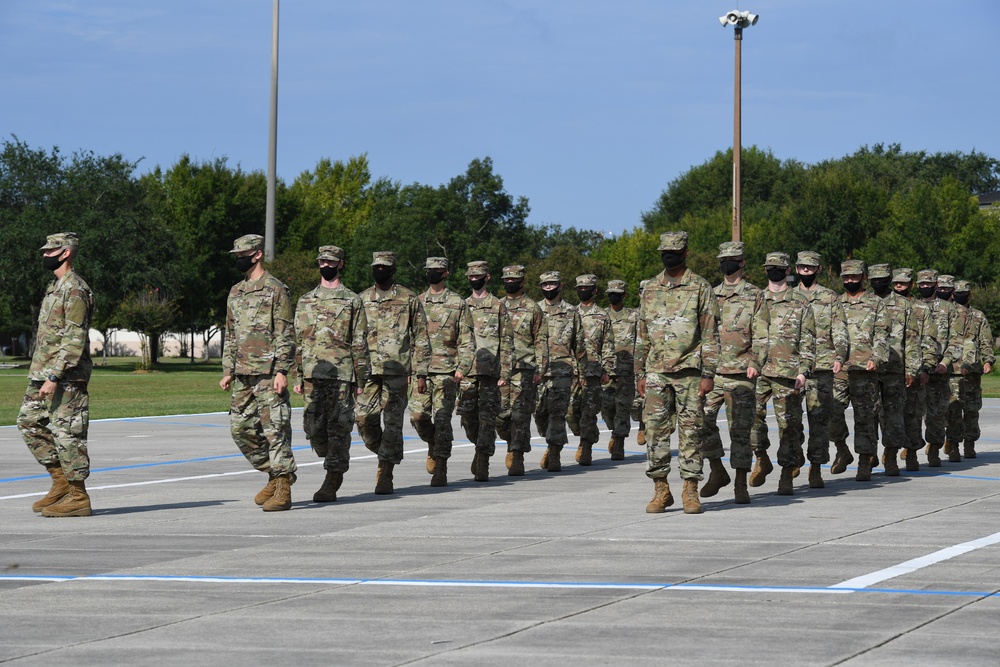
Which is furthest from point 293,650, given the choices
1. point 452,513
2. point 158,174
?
point 158,174

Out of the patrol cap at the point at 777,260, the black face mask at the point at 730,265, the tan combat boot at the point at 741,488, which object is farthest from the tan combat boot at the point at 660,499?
the patrol cap at the point at 777,260

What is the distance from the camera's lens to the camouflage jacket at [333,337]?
44.0 ft

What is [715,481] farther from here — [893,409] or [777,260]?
[893,409]

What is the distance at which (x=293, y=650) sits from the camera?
7.11 meters

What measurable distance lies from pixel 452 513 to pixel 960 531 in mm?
4075

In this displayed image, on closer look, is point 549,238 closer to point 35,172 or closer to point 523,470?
point 35,172

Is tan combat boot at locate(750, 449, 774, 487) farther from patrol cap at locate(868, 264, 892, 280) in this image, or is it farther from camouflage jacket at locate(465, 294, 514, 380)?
patrol cap at locate(868, 264, 892, 280)

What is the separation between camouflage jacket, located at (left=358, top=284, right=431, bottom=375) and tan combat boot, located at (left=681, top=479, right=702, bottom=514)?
308cm

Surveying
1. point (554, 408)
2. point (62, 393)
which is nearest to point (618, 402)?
point (554, 408)

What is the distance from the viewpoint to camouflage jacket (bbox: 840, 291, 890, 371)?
1611cm

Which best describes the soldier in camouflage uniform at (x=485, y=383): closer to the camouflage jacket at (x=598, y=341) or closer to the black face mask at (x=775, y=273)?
the black face mask at (x=775, y=273)

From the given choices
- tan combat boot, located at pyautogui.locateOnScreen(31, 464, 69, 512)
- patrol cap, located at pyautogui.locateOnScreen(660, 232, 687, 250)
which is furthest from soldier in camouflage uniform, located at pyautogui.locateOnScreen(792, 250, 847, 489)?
tan combat boot, located at pyautogui.locateOnScreen(31, 464, 69, 512)

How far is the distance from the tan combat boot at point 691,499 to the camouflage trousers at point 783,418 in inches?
64.1

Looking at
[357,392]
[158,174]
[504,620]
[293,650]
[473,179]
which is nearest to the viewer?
[293,650]
